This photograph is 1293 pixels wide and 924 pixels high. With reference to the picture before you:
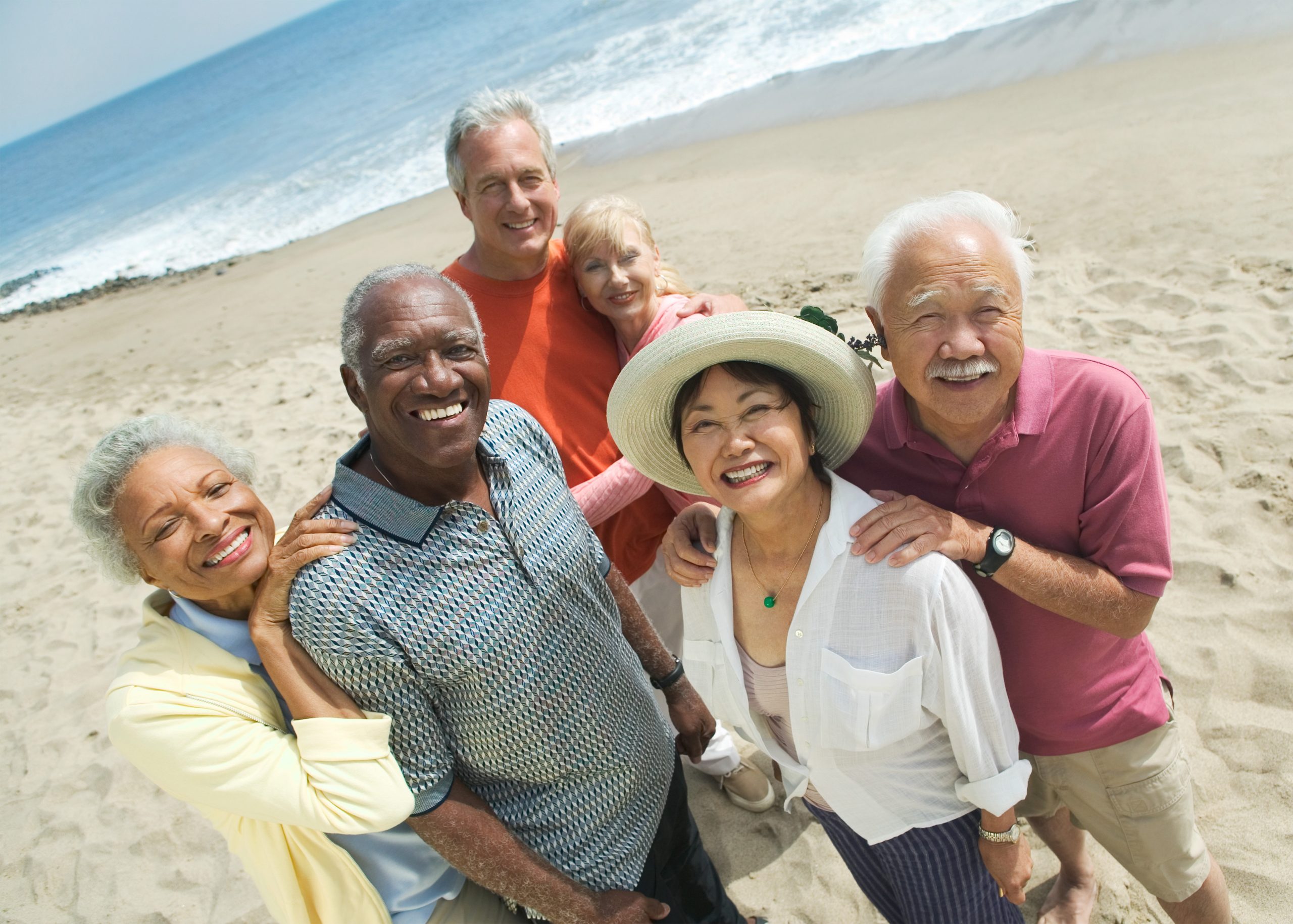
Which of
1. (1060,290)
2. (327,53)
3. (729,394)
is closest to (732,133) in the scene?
(1060,290)

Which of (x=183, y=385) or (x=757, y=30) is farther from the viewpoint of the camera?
(x=757, y=30)

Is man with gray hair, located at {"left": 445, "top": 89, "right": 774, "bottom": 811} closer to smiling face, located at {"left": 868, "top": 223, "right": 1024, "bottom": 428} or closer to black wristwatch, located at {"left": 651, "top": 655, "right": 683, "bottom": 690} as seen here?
black wristwatch, located at {"left": 651, "top": 655, "right": 683, "bottom": 690}

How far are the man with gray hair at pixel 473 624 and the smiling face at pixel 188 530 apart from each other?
0.72ft

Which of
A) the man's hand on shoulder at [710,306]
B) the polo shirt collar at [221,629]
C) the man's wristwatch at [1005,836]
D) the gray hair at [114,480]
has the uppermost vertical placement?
the gray hair at [114,480]

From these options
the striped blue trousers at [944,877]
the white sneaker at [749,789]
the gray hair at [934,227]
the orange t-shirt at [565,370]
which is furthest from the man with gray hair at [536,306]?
the striped blue trousers at [944,877]

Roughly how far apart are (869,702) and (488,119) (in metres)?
2.39

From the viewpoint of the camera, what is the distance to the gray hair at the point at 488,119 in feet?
9.85

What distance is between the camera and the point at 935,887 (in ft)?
7.11

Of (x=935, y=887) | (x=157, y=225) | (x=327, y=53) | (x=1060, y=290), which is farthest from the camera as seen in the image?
(x=327, y=53)

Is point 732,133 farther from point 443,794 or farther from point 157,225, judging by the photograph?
point 157,225

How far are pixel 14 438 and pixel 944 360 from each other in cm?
1084

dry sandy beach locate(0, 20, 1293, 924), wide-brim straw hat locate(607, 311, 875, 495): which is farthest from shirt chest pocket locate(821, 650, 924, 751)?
wide-brim straw hat locate(607, 311, 875, 495)

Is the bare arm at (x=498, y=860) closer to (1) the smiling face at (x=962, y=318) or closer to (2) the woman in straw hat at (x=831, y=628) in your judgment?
(2) the woman in straw hat at (x=831, y=628)

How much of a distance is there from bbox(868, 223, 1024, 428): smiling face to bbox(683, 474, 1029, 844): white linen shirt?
34 cm
